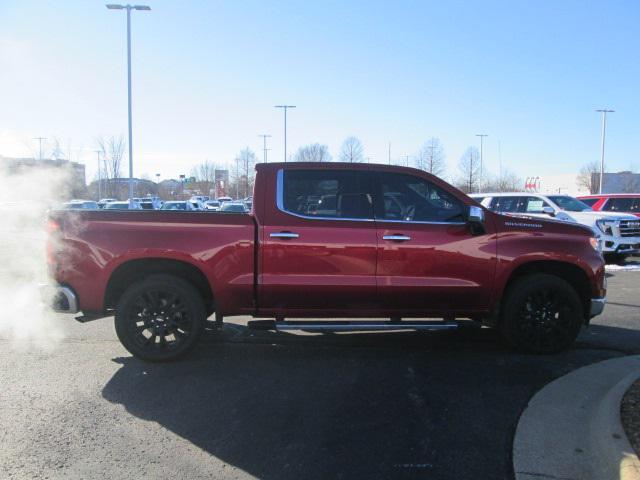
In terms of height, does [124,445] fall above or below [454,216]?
below

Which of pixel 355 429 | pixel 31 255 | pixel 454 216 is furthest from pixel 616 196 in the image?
pixel 31 255

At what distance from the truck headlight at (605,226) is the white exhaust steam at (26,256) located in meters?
13.5

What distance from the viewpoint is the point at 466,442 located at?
3.76 metres

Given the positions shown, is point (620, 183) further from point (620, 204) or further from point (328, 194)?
point (328, 194)

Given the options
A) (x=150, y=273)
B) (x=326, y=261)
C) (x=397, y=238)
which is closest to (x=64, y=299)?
(x=150, y=273)

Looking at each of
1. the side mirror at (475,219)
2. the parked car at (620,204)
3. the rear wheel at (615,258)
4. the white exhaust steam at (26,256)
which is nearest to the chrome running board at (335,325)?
the side mirror at (475,219)

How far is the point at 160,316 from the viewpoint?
17.8ft

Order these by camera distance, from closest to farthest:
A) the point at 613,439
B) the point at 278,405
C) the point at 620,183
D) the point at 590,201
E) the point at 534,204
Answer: the point at 613,439
the point at 278,405
the point at 534,204
the point at 590,201
the point at 620,183

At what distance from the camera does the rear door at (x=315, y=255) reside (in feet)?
17.5

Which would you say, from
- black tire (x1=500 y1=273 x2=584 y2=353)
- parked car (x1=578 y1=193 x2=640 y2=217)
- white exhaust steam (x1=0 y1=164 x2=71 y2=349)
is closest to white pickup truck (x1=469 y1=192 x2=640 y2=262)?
parked car (x1=578 y1=193 x2=640 y2=217)

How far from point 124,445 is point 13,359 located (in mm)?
2674

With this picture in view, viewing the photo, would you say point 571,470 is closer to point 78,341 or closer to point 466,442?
point 466,442

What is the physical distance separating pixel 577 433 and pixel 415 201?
105 inches

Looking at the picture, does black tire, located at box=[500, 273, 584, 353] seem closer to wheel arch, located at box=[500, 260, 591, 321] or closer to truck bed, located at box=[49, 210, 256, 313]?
wheel arch, located at box=[500, 260, 591, 321]
